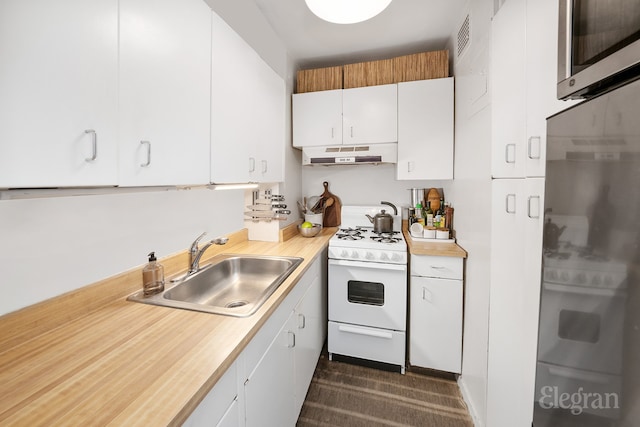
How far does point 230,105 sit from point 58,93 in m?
0.83

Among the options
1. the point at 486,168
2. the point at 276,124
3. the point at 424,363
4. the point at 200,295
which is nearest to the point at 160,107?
the point at 200,295

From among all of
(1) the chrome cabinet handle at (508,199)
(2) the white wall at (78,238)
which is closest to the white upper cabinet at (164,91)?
(2) the white wall at (78,238)

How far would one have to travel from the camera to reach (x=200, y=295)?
58.7 inches

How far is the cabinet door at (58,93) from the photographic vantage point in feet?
1.93

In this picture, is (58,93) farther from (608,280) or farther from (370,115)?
(370,115)

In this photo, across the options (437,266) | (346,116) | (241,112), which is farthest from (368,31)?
(437,266)

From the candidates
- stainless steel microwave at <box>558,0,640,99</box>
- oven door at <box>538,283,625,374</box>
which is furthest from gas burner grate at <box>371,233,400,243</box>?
stainless steel microwave at <box>558,0,640,99</box>

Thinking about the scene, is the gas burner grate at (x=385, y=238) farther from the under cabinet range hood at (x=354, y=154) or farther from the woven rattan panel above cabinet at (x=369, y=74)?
the woven rattan panel above cabinet at (x=369, y=74)

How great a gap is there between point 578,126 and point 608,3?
0.22 m

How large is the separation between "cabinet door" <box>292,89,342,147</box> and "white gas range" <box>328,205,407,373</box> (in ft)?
3.11

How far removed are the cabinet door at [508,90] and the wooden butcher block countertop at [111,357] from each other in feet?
3.98

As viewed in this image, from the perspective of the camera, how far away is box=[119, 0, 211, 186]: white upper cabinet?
0.86m

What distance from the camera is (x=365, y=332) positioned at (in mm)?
2055

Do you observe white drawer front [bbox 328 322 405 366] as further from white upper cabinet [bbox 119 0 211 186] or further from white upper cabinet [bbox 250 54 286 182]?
white upper cabinet [bbox 119 0 211 186]
